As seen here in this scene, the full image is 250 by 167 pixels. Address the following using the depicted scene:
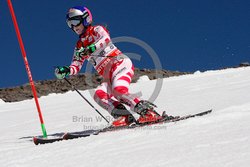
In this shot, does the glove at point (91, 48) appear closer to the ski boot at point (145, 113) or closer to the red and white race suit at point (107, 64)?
the red and white race suit at point (107, 64)

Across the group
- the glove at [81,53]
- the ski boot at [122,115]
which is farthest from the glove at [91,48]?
the ski boot at [122,115]

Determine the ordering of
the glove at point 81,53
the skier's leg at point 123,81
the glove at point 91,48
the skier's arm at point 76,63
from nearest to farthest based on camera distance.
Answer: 1. the skier's leg at point 123,81
2. the glove at point 91,48
3. the glove at point 81,53
4. the skier's arm at point 76,63

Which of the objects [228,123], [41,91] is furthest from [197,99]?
[41,91]

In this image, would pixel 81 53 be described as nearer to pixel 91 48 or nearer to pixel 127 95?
pixel 91 48

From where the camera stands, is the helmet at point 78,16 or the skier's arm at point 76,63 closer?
the helmet at point 78,16

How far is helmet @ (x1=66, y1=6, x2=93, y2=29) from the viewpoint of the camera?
771cm

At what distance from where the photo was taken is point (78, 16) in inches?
303

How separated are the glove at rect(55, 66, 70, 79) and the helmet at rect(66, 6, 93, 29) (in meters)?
0.78

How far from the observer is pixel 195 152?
13.4 feet

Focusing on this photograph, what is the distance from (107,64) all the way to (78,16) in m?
0.94

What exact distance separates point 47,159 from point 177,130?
171 cm

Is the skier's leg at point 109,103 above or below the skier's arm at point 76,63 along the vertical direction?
below

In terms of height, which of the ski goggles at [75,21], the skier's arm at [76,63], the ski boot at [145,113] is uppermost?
the ski goggles at [75,21]

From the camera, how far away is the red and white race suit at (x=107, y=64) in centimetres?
761
